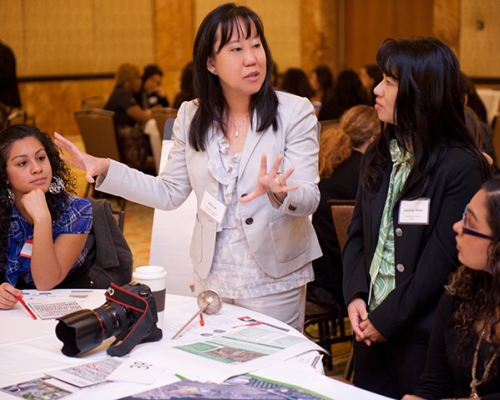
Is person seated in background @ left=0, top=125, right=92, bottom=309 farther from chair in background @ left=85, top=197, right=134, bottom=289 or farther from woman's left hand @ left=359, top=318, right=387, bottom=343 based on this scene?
woman's left hand @ left=359, top=318, right=387, bottom=343

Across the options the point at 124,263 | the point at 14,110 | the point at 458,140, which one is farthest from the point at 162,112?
the point at 458,140

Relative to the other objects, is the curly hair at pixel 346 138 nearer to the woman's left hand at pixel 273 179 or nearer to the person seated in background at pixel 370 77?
the woman's left hand at pixel 273 179

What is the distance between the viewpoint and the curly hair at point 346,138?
3633mm

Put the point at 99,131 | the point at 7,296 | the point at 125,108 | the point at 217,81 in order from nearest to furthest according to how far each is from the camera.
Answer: the point at 7,296 → the point at 217,81 → the point at 99,131 → the point at 125,108

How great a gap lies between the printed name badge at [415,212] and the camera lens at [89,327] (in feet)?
2.83

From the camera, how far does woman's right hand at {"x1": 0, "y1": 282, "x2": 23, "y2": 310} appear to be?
2371 mm

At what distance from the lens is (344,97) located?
299 inches

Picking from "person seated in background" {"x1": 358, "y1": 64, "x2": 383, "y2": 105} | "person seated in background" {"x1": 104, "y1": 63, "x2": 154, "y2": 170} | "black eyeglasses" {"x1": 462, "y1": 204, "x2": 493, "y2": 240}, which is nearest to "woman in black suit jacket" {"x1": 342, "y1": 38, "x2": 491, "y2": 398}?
"black eyeglasses" {"x1": 462, "y1": 204, "x2": 493, "y2": 240}

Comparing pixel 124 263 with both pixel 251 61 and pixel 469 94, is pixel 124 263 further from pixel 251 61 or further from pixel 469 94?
pixel 469 94

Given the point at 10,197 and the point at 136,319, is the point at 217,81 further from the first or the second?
the point at 136,319

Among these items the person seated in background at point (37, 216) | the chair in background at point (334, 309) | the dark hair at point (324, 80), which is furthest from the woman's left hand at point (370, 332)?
the dark hair at point (324, 80)

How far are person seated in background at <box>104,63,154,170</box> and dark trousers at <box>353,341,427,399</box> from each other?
5560mm

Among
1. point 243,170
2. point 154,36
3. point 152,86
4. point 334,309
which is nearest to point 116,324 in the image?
point 243,170

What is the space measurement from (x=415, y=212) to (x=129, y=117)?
22.6 feet
